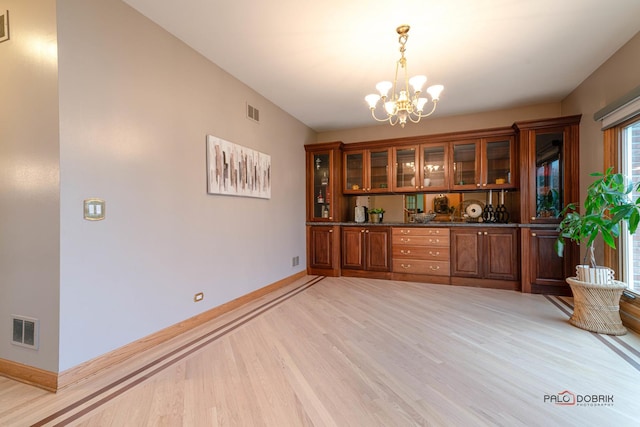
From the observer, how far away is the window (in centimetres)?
280

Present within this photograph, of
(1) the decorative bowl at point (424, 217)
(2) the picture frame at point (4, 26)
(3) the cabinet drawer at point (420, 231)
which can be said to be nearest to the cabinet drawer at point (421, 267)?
(3) the cabinet drawer at point (420, 231)

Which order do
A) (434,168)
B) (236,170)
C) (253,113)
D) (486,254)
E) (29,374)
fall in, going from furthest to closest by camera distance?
(434,168)
(486,254)
(253,113)
(236,170)
(29,374)

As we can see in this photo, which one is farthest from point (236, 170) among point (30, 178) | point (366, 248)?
point (366, 248)

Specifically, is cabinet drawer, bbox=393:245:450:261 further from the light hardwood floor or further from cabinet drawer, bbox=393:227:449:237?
the light hardwood floor

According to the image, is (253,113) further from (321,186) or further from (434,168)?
(434,168)

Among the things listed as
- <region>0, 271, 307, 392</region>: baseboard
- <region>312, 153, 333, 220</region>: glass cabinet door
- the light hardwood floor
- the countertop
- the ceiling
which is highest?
the ceiling

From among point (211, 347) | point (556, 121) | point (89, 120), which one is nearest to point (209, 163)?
point (89, 120)

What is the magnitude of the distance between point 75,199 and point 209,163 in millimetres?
1247

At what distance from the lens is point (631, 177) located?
288 centimetres

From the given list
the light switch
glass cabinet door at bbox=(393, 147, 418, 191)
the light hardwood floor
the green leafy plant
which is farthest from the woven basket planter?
the light switch

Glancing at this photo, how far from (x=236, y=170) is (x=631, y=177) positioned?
414 cm

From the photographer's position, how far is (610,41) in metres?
2.70

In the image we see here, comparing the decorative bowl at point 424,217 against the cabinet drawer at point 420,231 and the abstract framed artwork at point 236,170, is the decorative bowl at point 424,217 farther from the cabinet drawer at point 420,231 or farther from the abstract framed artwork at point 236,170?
the abstract framed artwork at point 236,170

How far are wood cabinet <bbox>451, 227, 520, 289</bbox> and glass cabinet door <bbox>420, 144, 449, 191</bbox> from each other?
0.83 m
